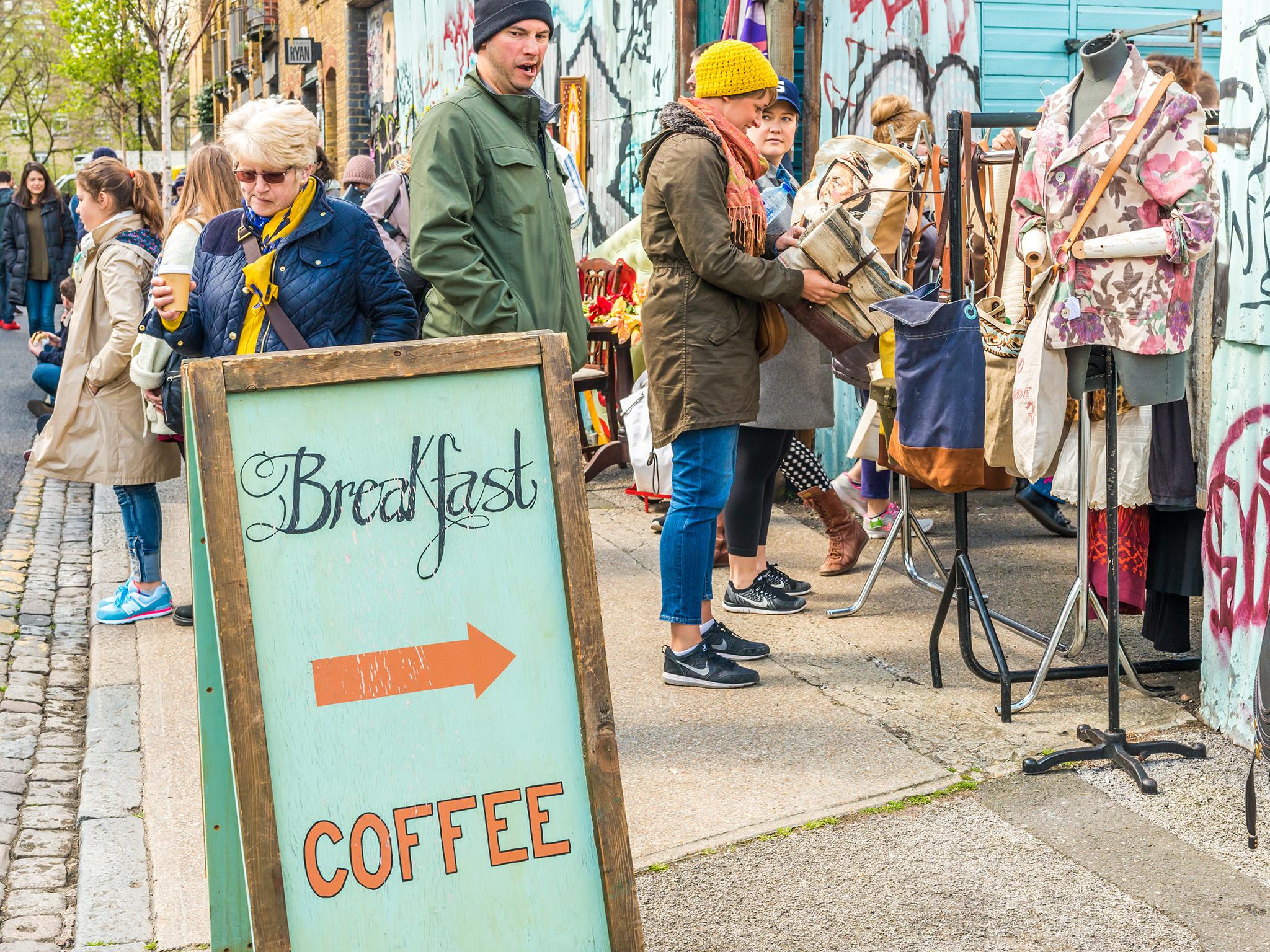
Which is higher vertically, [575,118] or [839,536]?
[575,118]

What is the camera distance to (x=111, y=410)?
559 centimetres

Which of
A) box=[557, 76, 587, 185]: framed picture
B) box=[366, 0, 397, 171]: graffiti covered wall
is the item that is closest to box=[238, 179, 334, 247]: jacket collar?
box=[557, 76, 587, 185]: framed picture

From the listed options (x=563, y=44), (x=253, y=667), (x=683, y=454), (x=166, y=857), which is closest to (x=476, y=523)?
(x=253, y=667)

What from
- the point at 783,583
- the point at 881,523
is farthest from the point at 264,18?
the point at 783,583

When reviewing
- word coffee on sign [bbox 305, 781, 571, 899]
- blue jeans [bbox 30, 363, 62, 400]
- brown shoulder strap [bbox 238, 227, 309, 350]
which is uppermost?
brown shoulder strap [bbox 238, 227, 309, 350]

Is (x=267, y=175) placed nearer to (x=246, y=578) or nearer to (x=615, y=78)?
(x=246, y=578)

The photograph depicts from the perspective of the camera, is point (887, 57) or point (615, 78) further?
point (615, 78)

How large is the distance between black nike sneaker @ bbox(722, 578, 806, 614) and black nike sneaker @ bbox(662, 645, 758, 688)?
34.5 inches

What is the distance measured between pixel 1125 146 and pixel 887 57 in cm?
417

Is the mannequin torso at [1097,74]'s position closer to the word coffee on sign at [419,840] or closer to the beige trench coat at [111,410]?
the word coffee on sign at [419,840]

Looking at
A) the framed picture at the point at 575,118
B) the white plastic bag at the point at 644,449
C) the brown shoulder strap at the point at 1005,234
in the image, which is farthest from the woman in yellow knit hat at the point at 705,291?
the framed picture at the point at 575,118

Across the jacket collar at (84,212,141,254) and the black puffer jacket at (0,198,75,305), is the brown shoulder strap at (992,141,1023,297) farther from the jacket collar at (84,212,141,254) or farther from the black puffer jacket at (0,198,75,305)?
the black puffer jacket at (0,198,75,305)

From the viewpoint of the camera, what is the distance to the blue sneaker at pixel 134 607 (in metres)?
5.77

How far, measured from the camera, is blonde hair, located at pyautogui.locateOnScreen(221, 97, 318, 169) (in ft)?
12.2
